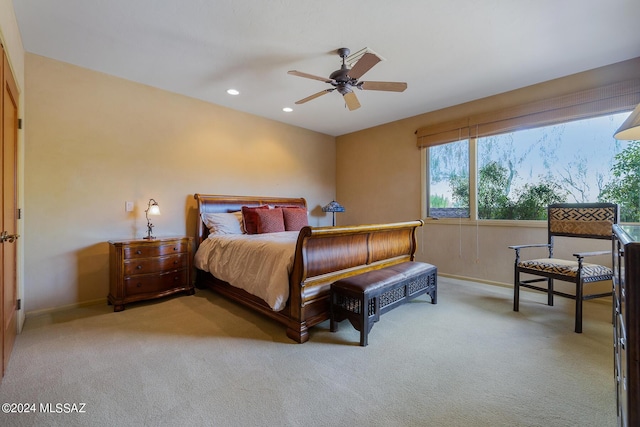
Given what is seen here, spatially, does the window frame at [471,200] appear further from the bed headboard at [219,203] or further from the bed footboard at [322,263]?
the bed headboard at [219,203]

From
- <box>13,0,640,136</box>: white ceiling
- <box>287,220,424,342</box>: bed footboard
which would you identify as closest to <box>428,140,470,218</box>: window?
<box>13,0,640,136</box>: white ceiling

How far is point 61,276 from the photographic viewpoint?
3023 mm

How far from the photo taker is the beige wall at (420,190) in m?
3.50

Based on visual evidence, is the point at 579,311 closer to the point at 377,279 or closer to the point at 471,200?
the point at 377,279

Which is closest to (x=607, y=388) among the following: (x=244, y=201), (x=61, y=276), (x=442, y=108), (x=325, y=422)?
(x=325, y=422)

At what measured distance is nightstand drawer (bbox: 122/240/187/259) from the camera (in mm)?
3049

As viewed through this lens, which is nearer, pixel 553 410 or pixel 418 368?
pixel 553 410

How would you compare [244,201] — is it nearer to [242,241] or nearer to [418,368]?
[242,241]

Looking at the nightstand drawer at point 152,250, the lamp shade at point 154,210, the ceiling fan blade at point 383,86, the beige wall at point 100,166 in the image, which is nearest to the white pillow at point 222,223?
the beige wall at point 100,166

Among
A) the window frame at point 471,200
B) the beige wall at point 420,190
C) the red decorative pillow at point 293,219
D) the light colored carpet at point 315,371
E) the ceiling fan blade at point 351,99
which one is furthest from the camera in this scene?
the red decorative pillow at point 293,219

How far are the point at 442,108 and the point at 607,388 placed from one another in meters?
3.90

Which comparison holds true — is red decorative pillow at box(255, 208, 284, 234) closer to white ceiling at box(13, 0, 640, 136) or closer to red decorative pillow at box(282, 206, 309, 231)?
red decorative pillow at box(282, 206, 309, 231)

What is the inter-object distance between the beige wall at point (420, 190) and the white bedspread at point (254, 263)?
9.10 ft

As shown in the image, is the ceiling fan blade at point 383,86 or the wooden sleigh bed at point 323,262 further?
the ceiling fan blade at point 383,86
